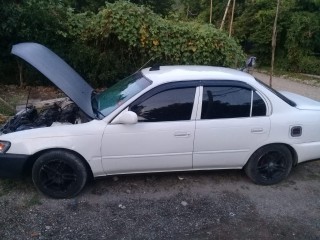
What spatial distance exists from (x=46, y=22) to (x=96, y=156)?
553 cm

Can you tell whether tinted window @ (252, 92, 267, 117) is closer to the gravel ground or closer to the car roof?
the car roof

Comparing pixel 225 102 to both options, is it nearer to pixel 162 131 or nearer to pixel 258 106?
pixel 258 106

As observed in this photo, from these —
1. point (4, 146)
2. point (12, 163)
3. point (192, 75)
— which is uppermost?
point (192, 75)

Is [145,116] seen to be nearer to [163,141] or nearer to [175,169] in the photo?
[163,141]

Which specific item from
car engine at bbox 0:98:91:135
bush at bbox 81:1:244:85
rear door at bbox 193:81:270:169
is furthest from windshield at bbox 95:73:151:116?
bush at bbox 81:1:244:85

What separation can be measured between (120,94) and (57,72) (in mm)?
823

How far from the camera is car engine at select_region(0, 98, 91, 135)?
14.9ft

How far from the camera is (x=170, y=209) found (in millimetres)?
4297

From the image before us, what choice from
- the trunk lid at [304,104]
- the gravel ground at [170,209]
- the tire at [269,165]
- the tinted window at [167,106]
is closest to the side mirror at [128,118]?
the tinted window at [167,106]

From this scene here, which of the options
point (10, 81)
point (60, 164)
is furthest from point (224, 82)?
point (10, 81)

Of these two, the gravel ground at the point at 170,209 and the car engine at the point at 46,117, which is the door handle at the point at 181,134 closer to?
the gravel ground at the point at 170,209

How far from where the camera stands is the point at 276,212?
14.1ft

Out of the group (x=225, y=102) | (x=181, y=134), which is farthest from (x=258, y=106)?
(x=181, y=134)

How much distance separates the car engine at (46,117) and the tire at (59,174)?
1.44 feet
